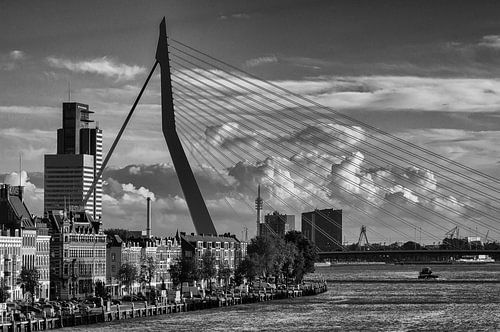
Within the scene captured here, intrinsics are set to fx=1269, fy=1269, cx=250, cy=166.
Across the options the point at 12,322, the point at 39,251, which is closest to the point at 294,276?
the point at 39,251

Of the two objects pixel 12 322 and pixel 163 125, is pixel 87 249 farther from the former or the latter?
pixel 12 322

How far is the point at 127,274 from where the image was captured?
12150 cm

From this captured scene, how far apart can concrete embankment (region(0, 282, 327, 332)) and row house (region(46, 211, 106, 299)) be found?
12.4 metres

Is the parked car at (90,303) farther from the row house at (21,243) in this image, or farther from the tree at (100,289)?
the tree at (100,289)

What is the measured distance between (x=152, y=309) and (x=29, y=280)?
446 inches

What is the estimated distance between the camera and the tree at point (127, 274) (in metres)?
122

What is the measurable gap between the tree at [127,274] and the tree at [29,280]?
20378mm

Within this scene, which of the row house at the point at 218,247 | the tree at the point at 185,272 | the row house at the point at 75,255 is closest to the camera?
the row house at the point at 75,255

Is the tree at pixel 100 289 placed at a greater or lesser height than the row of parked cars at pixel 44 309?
greater

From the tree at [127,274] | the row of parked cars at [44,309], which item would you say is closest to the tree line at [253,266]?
the tree at [127,274]

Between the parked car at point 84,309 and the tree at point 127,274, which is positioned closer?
the parked car at point 84,309

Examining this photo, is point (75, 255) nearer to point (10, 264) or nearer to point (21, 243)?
point (21, 243)

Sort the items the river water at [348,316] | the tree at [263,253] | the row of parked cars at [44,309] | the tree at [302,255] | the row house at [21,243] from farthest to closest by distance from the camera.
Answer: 1. the tree at [302,255]
2. the tree at [263,253]
3. the row house at [21,243]
4. the river water at [348,316]
5. the row of parked cars at [44,309]

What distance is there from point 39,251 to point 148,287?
26768mm
